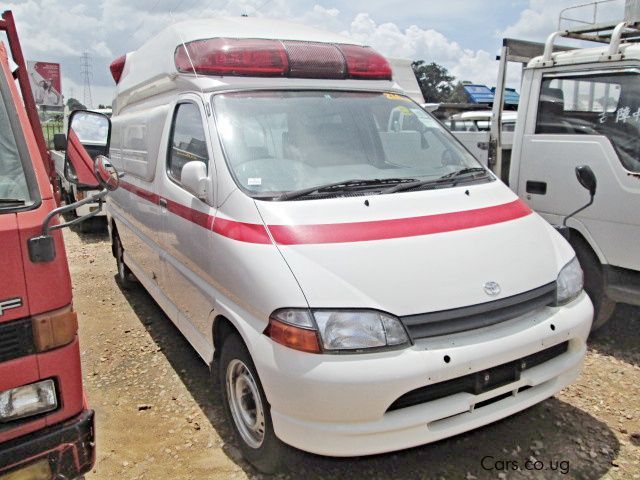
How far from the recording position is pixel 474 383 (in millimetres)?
2559

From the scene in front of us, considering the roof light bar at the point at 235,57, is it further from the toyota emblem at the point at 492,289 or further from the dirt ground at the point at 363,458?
the dirt ground at the point at 363,458

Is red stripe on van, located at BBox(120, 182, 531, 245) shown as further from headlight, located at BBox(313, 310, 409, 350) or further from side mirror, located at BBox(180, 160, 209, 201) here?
headlight, located at BBox(313, 310, 409, 350)

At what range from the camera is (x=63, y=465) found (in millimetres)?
2109

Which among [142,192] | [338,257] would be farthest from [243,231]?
[142,192]

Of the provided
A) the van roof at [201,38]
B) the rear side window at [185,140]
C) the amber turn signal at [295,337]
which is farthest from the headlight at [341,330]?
the van roof at [201,38]

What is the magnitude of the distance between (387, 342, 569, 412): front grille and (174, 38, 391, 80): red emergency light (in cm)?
224

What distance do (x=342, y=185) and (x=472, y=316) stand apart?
1024 mm

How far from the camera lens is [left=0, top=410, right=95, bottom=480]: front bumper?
1.99 m

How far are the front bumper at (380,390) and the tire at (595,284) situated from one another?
80.4 inches

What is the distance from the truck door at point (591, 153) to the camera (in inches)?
161

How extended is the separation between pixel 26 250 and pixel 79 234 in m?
8.51

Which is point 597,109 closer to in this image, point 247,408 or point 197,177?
point 197,177

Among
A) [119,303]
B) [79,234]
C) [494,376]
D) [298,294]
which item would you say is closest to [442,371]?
[494,376]

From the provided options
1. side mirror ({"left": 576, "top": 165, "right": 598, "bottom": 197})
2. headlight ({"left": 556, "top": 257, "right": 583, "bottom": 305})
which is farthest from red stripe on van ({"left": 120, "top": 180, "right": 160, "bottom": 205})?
side mirror ({"left": 576, "top": 165, "right": 598, "bottom": 197})
